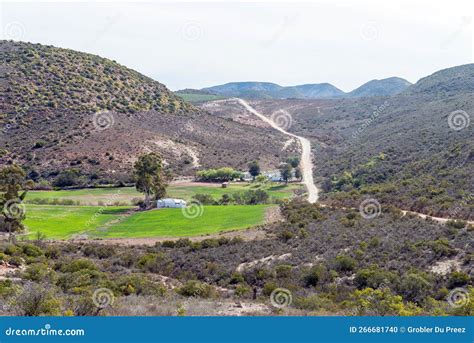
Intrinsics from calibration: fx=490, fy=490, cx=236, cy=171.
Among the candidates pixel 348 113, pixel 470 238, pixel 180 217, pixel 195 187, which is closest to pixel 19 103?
pixel 195 187

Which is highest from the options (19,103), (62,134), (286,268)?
(19,103)

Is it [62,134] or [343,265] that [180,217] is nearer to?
[343,265]

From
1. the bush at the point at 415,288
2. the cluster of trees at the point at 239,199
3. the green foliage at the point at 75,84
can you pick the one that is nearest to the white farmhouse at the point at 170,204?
the cluster of trees at the point at 239,199

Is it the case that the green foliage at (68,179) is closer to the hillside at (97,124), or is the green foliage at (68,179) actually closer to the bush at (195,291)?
the hillside at (97,124)

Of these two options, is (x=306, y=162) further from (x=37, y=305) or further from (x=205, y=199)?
(x=37, y=305)

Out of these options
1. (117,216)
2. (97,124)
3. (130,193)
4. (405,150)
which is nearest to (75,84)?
(97,124)

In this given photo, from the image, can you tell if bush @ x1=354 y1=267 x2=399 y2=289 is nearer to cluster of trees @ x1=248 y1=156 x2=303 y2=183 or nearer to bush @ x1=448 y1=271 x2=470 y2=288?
bush @ x1=448 y1=271 x2=470 y2=288
